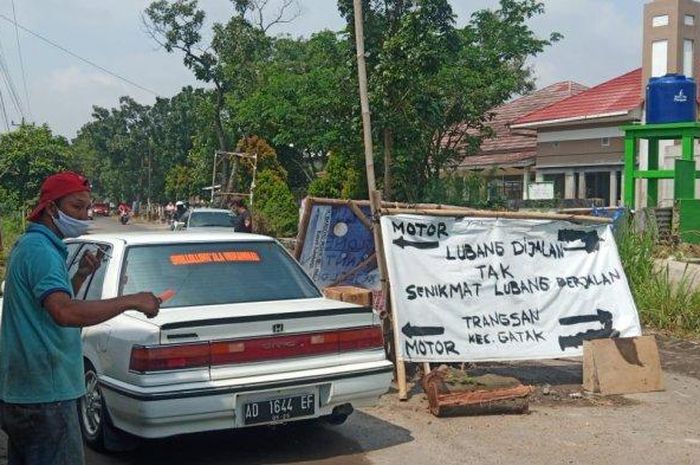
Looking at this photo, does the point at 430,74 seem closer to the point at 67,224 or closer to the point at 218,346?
the point at 218,346

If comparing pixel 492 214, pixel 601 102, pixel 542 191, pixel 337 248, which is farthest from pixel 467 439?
pixel 601 102

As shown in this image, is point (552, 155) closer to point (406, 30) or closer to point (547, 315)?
point (406, 30)

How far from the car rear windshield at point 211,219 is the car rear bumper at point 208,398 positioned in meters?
18.8

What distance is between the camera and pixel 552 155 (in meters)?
Result: 27.0

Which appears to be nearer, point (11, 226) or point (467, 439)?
point (467, 439)

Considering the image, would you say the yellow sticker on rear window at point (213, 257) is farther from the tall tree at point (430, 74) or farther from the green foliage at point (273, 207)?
the green foliage at point (273, 207)

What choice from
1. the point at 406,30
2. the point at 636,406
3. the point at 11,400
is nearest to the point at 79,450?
the point at 11,400

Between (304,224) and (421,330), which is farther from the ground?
(304,224)

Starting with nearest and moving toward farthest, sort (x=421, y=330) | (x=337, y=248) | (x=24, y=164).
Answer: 1. (x=421, y=330)
2. (x=337, y=248)
3. (x=24, y=164)

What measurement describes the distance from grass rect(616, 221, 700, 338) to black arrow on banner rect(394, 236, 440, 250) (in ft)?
14.0

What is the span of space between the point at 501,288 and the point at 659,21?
14640mm

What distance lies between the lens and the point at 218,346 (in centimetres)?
538

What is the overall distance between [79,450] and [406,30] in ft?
53.4

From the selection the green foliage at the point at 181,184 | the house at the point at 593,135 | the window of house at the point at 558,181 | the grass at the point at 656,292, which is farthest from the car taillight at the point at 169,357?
the green foliage at the point at 181,184
